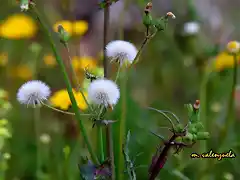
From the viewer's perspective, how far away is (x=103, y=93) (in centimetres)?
42

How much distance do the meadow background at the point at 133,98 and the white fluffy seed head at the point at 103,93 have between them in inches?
5.5

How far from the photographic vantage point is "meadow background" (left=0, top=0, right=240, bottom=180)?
71cm

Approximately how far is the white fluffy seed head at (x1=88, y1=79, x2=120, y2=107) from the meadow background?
0.46 ft

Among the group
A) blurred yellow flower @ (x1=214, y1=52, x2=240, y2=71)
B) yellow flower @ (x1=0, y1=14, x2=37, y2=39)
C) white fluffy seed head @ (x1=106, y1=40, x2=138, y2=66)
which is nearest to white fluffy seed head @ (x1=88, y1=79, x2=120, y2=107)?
white fluffy seed head @ (x1=106, y1=40, x2=138, y2=66)

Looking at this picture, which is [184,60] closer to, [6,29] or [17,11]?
[6,29]

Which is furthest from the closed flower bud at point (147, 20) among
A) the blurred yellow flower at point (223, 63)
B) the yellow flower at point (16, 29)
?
the yellow flower at point (16, 29)

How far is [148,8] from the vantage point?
445 millimetres

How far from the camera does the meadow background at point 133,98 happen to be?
71 centimetres

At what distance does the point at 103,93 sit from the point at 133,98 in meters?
0.50

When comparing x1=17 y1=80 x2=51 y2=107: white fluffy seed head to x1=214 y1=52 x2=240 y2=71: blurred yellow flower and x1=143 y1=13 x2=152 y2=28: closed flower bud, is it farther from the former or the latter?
x1=214 y1=52 x2=240 y2=71: blurred yellow flower

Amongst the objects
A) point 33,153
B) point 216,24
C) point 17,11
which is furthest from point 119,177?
point 17,11

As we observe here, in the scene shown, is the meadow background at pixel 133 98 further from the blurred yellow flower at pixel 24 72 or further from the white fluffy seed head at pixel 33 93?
the white fluffy seed head at pixel 33 93

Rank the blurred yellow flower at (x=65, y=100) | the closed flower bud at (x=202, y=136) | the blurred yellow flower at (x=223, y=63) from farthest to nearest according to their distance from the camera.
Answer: the blurred yellow flower at (x=223, y=63), the blurred yellow flower at (x=65, y=100), the closed flower bud at (x=202, y=136)

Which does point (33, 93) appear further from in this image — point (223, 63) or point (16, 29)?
point (16, 29)
